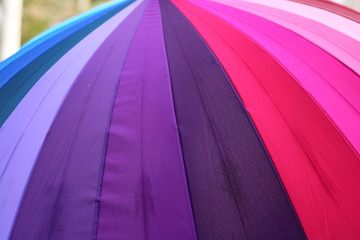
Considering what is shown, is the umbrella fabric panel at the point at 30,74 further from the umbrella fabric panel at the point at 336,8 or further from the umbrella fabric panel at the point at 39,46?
the umbrella fabric panel at the point at 336,8

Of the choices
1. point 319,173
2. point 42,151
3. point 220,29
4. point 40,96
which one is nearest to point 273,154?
point 319,173

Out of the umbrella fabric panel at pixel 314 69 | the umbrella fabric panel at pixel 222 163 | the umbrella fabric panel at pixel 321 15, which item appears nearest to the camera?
the umbrella fabric panel at pixel 222 163

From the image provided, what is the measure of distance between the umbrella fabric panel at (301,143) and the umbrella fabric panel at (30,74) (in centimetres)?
60

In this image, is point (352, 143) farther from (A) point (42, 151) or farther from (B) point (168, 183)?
(A) point (42, 151)

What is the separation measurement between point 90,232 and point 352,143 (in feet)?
2.95

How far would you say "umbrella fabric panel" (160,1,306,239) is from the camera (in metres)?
1.31

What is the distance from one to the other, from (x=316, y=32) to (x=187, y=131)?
29.3 inches

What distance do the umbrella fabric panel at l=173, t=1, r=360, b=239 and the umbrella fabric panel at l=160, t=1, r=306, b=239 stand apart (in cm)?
4

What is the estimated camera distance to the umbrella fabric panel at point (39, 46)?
1.81 meters

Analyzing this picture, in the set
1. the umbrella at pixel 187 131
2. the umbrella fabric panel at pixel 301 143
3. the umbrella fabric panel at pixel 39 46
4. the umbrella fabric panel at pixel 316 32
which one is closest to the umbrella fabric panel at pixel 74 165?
the umbrella at pixel 187 131

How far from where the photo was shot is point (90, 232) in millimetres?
1328

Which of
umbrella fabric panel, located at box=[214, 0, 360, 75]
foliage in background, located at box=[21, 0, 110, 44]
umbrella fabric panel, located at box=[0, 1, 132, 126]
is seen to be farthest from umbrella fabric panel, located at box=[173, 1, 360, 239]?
foliage in background, located at box=[21, 0, 110, 44]

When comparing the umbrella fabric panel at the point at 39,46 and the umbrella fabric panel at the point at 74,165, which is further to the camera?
the umbrella fabric panel at the point at 39,46

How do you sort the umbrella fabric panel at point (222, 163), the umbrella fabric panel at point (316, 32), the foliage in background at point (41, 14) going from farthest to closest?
the foliage in background at point (41, 14) < the umbrella fabric panel at point (316, 32) < the umbrella fabric panel at point (222, 163)
